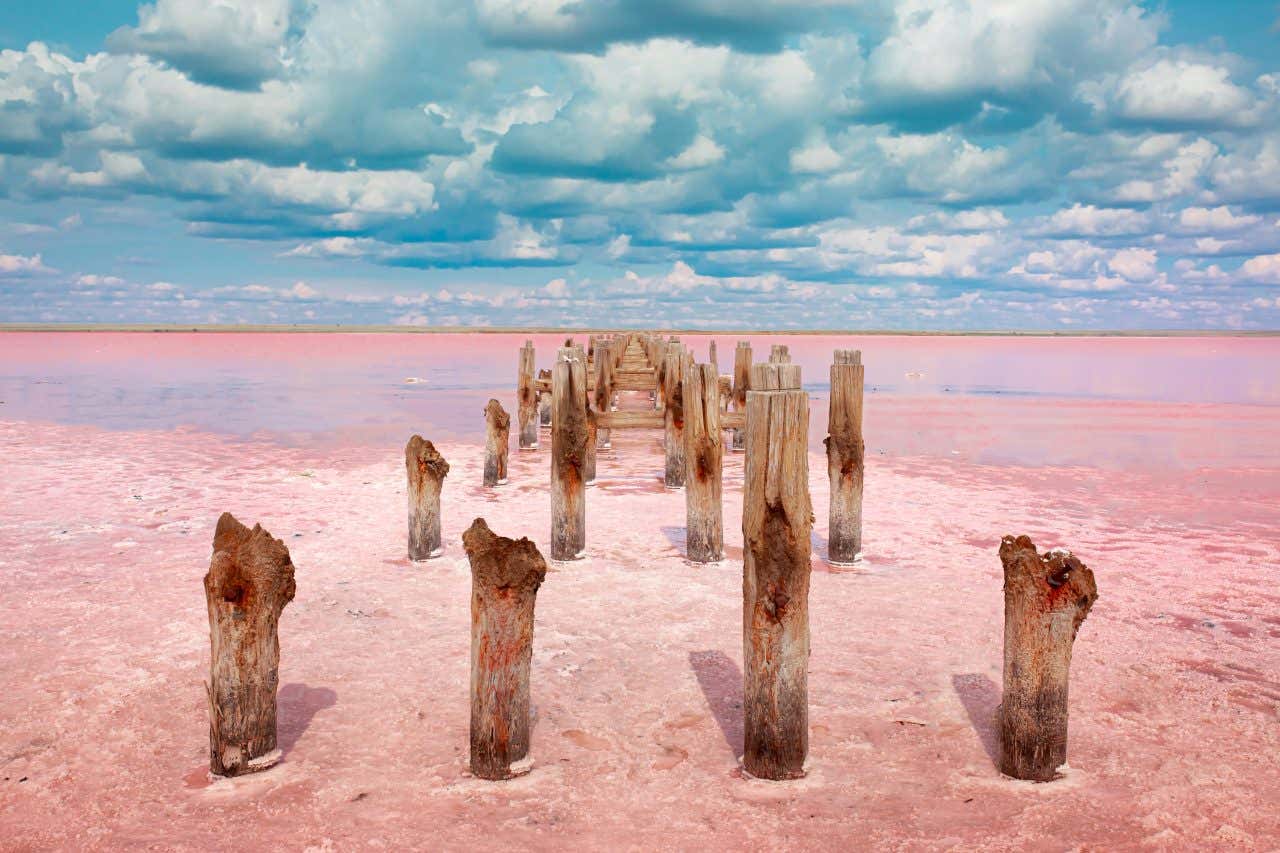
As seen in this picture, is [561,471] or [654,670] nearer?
[654,670]

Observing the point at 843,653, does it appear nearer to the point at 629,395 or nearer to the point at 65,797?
the point at 65,797

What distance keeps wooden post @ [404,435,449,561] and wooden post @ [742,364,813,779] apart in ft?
15.6

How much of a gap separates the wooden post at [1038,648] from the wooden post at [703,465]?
4.24 metres

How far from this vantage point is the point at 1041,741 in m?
4.93

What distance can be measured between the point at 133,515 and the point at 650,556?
21.3ft

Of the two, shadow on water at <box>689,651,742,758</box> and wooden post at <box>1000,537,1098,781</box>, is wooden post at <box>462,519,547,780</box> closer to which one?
shadow on water at <box>689,651,742,758</box>

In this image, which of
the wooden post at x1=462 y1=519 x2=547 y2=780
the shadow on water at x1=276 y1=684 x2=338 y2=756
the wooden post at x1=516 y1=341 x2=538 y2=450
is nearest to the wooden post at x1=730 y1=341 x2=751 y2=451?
the wooden post at x1=516 y1=341 x2=538 y2=450

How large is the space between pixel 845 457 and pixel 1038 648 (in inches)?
164

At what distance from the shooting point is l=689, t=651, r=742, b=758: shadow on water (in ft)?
18.4

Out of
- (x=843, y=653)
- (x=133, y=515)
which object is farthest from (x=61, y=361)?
(x=843, y=653)

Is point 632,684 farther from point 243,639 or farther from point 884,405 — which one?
point 884,405

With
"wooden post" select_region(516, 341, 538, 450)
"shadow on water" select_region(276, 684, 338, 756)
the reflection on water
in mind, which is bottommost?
"shadow on water" select_region(276, 684, 338, 756)

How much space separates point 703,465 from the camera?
9.02 meters

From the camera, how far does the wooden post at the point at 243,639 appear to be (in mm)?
4754
